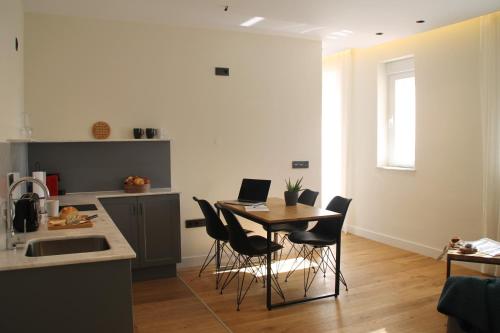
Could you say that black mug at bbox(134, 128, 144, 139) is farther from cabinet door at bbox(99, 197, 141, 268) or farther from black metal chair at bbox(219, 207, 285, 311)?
black metal chair at bbox(219, 207, 285, 311)

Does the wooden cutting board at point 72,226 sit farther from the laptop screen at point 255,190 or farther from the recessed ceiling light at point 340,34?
the recessed ceiling light at point 340,34

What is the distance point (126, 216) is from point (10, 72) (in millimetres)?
1831

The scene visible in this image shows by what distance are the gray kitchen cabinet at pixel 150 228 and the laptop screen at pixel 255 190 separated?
0.73 metres

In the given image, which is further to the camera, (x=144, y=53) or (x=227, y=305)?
(x=144, y=53)

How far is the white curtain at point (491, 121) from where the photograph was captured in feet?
15.1

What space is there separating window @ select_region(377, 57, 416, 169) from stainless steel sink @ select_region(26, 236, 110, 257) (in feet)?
14.5

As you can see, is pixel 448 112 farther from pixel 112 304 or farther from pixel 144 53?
pixel 112 304

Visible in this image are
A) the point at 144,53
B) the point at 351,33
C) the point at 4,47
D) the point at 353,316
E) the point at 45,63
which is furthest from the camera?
the point at 351,33

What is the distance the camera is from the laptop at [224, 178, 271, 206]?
186 inches

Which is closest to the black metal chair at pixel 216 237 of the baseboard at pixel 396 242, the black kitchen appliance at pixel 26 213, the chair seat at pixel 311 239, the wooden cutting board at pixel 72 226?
the chair seat at pixel 311 239

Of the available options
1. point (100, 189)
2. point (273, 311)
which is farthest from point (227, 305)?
point (100, 189)

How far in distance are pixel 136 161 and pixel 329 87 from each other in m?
3.50

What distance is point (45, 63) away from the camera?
15.0 ft

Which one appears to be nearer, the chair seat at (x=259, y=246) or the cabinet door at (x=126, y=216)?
the chair seat at (x=259, y=246)
